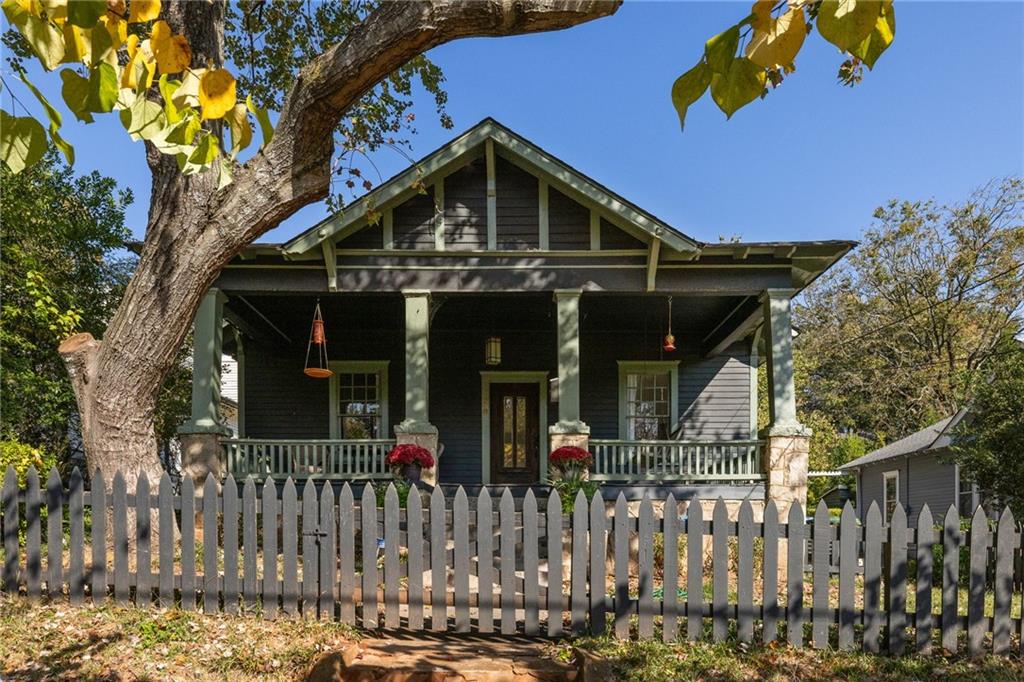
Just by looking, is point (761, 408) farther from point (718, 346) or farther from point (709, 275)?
point (709, 275)

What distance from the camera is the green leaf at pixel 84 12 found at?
147 centimetres

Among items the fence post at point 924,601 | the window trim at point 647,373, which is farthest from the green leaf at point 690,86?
the window trim at point 647,373

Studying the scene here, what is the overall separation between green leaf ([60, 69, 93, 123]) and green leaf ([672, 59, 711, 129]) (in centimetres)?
150

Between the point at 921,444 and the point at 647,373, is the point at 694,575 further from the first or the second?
the point at 921,444

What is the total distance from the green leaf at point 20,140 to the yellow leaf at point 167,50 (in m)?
0.36

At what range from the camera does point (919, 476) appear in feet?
71.5

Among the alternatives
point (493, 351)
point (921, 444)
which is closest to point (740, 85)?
point (493, 351)

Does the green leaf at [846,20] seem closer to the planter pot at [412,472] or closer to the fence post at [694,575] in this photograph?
the fence post at [694,575]

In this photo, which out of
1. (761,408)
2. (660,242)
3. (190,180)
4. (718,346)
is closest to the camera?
(190,180)

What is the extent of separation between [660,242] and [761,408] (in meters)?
15.5

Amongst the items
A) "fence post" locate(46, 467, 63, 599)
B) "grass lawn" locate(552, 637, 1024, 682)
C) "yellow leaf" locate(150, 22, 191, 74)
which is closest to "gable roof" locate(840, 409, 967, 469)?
"grass lawn" locate(552, 637, 1024, 682)

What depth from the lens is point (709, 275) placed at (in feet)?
34.2

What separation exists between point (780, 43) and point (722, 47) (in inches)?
5.1

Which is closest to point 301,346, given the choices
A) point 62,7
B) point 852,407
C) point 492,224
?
point 492,224
